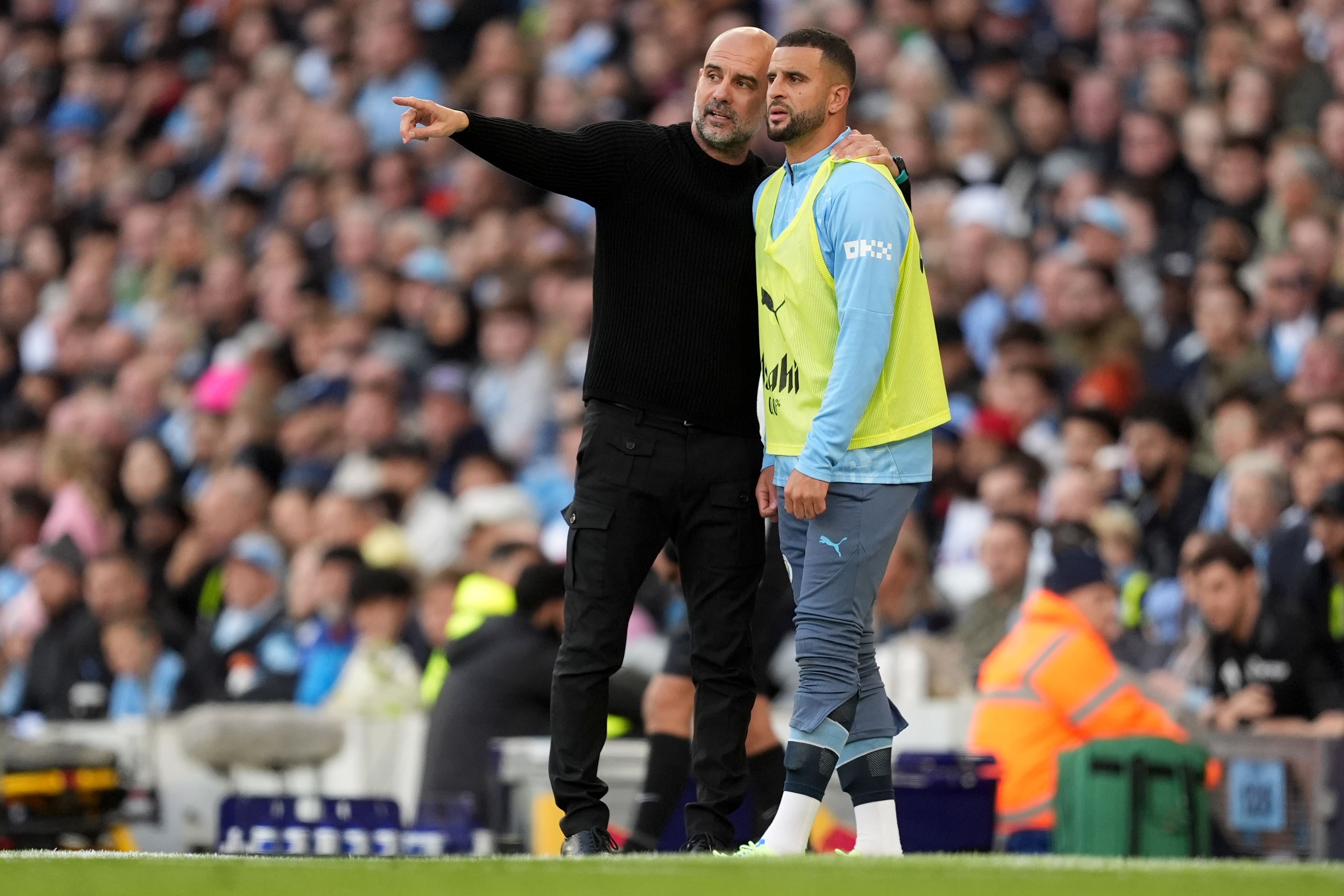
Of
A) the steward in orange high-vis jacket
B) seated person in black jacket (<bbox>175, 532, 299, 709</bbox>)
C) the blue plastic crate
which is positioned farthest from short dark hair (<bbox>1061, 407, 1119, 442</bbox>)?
seated person in black jacket (<bbox>175, 532, 299, 709</bbox>)

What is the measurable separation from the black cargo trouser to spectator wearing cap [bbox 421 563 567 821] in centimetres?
270

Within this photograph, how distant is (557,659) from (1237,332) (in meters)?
5.80

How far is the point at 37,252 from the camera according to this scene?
17.7 m

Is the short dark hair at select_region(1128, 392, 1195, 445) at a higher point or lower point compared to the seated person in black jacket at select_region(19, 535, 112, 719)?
higher

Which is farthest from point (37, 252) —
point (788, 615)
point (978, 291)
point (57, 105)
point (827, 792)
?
point (827, 792)

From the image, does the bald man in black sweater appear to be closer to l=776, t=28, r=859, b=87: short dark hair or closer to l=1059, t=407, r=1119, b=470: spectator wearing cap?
l=776, t=28, r=859, b=87: short dark hair

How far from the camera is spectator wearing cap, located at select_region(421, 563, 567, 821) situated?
8422 millimetres

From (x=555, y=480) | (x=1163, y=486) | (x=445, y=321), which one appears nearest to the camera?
(x=1163, y=486)

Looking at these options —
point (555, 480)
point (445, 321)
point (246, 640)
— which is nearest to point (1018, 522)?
point (555, 480)

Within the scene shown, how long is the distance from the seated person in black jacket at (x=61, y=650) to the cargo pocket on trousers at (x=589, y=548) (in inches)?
264

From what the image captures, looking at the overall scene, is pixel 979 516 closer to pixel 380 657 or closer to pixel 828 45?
pixel 380 657

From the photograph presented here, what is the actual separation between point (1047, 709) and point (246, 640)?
5513 mm

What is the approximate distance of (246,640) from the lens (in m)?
11.9

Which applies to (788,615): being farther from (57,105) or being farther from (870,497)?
(57,105)
